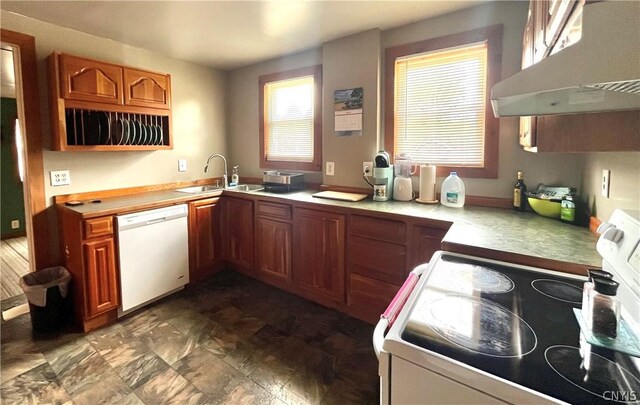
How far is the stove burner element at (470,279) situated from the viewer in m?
0.99

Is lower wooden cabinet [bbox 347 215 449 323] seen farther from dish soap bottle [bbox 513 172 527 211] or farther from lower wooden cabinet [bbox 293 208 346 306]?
dish soap bottle [bbox 513 172 527 211]

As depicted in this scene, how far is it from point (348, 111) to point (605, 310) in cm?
225

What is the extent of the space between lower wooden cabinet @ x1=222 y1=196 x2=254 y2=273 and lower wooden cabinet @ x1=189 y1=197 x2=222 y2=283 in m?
0.08

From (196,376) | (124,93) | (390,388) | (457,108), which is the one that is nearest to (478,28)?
(457,108)

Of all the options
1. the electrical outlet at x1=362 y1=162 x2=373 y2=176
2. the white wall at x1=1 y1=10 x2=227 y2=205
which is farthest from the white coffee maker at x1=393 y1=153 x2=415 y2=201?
the white wall at x1=1 y1=10 x2=227 y2=205

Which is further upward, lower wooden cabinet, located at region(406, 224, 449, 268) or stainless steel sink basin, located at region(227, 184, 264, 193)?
stainless steel sink basin, located at region(227, 184, 264, 193)

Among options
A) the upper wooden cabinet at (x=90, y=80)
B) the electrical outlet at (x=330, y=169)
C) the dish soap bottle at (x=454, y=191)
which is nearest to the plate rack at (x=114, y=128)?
the upper wooden cabinet at (x=90, y=80)

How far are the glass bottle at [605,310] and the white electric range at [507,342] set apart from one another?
4 centimetres

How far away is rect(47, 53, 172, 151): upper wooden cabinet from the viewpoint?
7.14ft

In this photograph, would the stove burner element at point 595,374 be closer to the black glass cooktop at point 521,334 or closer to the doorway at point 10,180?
the black glass cooktop at point 521,334

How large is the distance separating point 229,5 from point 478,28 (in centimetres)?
173

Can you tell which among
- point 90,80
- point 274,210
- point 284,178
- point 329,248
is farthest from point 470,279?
point 90,80

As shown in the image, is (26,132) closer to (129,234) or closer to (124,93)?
(124,93)

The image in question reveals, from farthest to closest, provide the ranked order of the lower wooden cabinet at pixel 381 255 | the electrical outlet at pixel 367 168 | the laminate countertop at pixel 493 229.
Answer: the electrical outlet at pixel 367 168, the lower wooden cabinet at pixel 381 255, the laminate countertop at pixel 493 229
